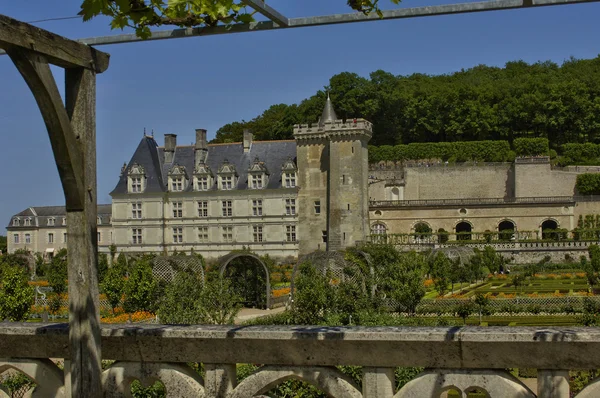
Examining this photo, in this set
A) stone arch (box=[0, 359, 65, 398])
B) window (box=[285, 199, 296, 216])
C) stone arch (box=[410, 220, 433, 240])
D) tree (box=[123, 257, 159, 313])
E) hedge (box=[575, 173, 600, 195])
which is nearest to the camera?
stone arch (box=[0, 359, 65, 398])

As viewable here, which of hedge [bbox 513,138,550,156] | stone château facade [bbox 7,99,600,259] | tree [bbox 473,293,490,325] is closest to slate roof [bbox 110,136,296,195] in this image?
stone château facade [bbox 7,99,600,259]

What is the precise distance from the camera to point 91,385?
13.3 feet

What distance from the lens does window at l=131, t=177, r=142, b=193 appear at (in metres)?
51.0

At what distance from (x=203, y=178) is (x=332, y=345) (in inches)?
1831

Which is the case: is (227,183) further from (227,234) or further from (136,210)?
(136,210)

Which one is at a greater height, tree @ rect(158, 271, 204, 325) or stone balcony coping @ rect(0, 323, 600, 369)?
stone balcony coping @ rect(0, 323, 600, 369)

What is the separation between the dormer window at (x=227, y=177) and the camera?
4919cm

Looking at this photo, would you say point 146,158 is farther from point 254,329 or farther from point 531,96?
point 254,329

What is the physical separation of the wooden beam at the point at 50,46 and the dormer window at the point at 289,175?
1730 inches

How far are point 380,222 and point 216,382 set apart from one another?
48581 millimetres

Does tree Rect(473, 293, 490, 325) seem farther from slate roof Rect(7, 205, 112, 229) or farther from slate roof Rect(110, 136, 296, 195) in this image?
slate roof Rect(7, 205, 112, 229)

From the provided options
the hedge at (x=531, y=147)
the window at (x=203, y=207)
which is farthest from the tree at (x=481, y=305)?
the hedge at (x=531, y=147)

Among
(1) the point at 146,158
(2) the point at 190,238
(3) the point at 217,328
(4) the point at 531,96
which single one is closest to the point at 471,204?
(4) the point at 531,96

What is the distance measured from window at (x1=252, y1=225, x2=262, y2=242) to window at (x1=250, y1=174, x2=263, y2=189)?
260 centimetres
